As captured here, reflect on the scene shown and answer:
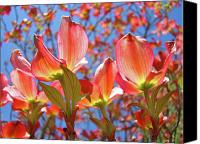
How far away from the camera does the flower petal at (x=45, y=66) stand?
4.33 m

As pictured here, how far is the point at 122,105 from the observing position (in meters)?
4.38

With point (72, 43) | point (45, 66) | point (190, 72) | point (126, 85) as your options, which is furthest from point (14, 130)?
point (190, 72)

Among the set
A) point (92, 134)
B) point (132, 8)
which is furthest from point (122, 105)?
point (132, 8)

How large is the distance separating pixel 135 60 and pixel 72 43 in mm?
395

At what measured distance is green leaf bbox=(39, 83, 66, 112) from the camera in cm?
445

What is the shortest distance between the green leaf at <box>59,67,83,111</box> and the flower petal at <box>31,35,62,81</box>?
0.18 ft

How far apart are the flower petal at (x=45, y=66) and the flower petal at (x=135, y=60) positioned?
38cm

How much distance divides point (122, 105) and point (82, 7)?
25.9 inches

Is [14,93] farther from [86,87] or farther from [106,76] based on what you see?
[106,76]

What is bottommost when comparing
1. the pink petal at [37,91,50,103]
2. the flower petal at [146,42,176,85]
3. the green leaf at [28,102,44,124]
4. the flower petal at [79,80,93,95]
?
the green leaf at [28,102,44,124]

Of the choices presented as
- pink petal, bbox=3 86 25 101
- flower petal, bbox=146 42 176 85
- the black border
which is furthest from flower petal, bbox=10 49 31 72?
the black border

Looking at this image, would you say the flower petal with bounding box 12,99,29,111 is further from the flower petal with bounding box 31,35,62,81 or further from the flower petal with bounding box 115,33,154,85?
the flower petal with bounding box 115,33,154,85

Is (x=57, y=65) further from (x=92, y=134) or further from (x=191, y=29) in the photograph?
(x=191, y=29)

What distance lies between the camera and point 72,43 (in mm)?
4309
